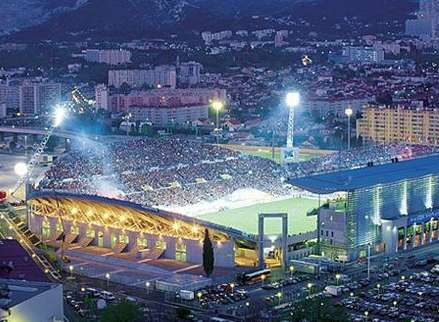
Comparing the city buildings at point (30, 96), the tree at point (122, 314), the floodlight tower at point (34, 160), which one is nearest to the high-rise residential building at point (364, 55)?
the city buildings at point (30, 96)

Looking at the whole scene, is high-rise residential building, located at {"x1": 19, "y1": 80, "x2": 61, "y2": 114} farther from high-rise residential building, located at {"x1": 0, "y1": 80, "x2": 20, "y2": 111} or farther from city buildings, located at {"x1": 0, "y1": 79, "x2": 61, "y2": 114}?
high-rise residential building, located at {"x1": 0, "y1": 80, "x2": 20, "y2": 111}

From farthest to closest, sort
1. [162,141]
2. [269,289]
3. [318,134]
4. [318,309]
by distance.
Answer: [318,134] → [162,141] → [269,289] → [318,309]

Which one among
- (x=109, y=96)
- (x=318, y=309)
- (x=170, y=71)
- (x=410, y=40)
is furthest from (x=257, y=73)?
(x=318, y=309)

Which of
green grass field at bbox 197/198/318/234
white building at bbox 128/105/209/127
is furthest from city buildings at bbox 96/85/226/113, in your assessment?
green grass field at bbox 197/198/318/234

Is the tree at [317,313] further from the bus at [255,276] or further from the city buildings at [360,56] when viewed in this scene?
the city buildings at [360,56]

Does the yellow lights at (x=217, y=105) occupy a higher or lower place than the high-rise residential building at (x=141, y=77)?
lower

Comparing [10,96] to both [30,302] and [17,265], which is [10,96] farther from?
[30,302]

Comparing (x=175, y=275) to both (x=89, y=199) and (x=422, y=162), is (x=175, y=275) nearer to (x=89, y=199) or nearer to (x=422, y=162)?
(x=89, y=199)

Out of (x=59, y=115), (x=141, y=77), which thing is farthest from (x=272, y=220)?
(x=141, y=77)
